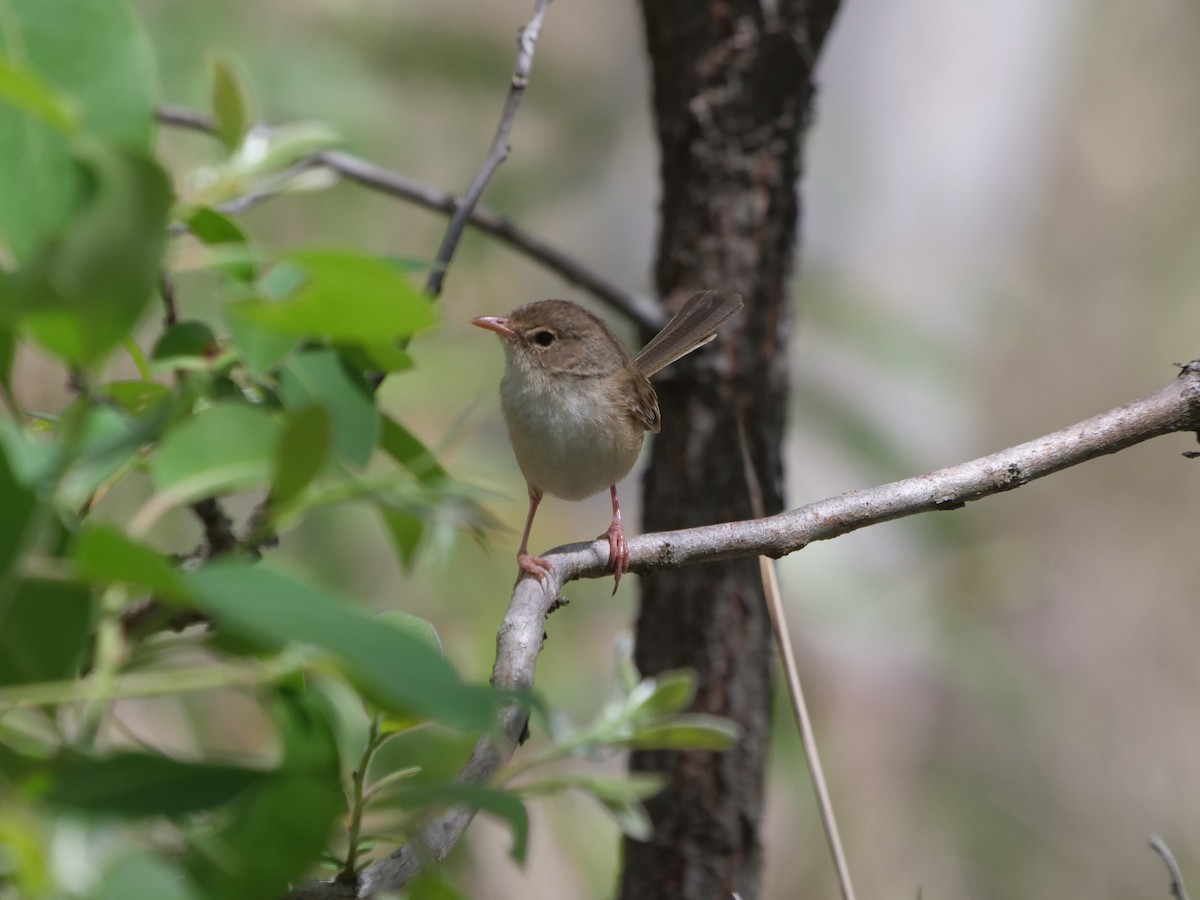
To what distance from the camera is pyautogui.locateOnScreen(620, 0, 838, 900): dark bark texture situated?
8.84 feet

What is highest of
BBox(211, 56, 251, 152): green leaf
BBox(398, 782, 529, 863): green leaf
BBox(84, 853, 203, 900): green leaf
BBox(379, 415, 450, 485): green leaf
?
BBox(211, 56, 251, 152): green leaf

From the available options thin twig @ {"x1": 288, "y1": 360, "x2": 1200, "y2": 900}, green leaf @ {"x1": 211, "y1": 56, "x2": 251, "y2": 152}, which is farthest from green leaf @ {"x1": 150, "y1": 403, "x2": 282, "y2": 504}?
thin twig @ {"x1": 288, "y1": 360, "x2": 1200, "y2": 900}

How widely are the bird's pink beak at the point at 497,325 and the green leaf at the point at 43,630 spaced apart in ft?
7.70

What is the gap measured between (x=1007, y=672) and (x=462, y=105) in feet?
14.7

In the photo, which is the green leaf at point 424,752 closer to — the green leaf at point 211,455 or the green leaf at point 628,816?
the green leaf at point 628,816

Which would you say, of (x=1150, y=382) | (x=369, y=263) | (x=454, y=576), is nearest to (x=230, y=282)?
(x=369, y=263)

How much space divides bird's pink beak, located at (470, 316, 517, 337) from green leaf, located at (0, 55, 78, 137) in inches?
93.0

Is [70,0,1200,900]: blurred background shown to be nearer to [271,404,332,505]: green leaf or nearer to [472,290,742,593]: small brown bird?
[472,290,742,593]: small brown bird

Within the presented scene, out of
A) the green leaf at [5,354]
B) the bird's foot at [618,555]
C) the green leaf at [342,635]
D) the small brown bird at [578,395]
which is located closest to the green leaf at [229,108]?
the green leaf at [5,354]

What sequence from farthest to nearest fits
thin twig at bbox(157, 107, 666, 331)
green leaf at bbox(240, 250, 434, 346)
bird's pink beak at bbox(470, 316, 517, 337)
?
1. bird's pink beak at bbox(470, 316, 517, 337)
2. thin twig at bbox(157, 107, 666, 331)
3. green leaf at bbox(240, 250, 434, 346)

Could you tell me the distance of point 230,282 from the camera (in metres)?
0.88

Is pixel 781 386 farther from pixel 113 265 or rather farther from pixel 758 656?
pixel 113 265

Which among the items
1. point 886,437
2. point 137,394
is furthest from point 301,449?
point 886,437

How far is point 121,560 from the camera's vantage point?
56cm
